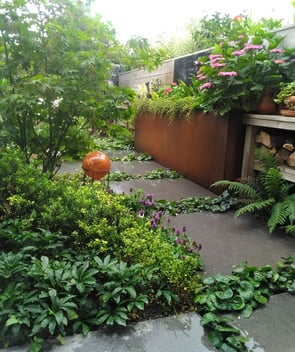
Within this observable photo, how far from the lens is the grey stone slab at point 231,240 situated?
2185 millimetres

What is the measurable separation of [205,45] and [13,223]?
5.30 m

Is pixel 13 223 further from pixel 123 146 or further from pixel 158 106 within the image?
pixel 123 146

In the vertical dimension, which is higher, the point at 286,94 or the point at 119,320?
the point at 286,94

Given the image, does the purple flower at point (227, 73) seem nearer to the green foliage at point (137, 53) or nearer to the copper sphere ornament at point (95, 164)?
the green foliage at point (137, 53)

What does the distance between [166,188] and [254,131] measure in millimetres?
1239

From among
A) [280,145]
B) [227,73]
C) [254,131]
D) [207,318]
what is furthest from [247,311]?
[227,73]

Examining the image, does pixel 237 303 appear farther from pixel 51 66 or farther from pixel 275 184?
pixel 51 66

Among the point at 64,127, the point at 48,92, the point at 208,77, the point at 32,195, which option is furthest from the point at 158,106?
the point at 32,195

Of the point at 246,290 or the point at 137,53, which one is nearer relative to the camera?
the point at 246,290

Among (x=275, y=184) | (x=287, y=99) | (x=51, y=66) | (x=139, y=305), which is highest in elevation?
(x=51, y=66)

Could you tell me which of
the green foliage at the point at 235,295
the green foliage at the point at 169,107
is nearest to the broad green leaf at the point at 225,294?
the green foliage at the point at 235,295

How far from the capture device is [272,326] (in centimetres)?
154

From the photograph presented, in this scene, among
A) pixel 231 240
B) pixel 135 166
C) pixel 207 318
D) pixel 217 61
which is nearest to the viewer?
pixel 207 318

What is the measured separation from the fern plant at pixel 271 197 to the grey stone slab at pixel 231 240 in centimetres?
11
